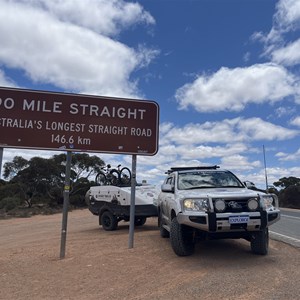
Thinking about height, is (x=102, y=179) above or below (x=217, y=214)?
above

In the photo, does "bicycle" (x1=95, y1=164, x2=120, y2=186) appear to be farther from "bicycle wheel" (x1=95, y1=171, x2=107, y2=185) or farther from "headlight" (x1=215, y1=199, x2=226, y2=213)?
"headlight" (x1=215, y1=199, x2=226, y2=213)

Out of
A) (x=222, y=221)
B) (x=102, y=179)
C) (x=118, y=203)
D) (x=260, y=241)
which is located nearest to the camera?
(x=222, y=221)

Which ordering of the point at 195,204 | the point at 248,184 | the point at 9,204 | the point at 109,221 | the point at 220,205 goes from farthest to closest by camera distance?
the point at 9,204, the point at 109,221, the point at 248,184, the point at 195,204, the point at 220,205

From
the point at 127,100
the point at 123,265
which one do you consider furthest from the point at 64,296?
the point at 127,100

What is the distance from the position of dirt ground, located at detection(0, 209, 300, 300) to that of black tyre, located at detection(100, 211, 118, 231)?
13.5 feet

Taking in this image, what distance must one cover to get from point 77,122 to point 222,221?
410 cm

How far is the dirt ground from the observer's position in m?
5.52

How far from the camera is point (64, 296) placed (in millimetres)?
5504

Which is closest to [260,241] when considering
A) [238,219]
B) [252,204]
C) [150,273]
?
Answer: [252,204]

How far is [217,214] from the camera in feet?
22.5

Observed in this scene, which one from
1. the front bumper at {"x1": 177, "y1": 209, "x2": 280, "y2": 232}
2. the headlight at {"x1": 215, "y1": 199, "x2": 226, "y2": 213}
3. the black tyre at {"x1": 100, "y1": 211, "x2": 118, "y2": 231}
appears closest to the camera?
the front bumper at {"x1": 177, "y1": 209, "x2": 280, "y2": 232}

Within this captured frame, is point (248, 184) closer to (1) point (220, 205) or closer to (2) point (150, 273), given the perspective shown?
(1) point (220, 205)

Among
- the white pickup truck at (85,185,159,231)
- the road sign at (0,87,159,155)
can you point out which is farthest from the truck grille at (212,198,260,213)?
the white pickup truck at (85,185,159,231)

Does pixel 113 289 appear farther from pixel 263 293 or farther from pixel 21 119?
pixel 21 119
